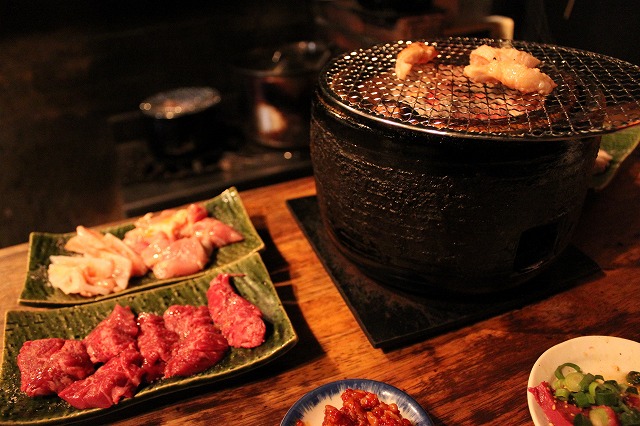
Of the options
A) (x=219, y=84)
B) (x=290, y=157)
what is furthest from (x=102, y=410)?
(x=219, y=84)

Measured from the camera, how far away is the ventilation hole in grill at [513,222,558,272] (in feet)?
6.25

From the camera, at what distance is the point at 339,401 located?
64.5 inches

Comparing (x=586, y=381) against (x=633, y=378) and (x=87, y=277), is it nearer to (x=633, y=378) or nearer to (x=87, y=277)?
(x=633, y=378)

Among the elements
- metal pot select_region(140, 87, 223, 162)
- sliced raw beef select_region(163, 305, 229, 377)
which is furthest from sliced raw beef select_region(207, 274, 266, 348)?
metal pot select_region(140, 87, 223, 162)

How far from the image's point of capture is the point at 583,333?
1.96 metres

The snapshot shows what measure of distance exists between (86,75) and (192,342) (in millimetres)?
3525

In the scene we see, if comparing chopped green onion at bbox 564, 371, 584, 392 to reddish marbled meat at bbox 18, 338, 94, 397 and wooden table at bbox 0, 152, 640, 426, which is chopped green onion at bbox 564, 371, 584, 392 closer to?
wooden table at bbox 0, 152, 640, 426

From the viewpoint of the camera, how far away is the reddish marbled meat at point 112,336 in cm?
191

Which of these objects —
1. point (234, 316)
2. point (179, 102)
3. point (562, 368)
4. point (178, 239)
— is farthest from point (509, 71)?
point (179, 102)

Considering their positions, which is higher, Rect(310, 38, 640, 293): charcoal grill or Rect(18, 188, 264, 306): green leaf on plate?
Rect(310, 38, 640, 293): charcoal grill

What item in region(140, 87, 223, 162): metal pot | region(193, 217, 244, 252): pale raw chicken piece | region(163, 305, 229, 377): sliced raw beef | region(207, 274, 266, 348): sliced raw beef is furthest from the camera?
region(140, 87, 223, 162): metal pot

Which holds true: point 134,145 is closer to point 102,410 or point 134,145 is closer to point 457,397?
point 102,410

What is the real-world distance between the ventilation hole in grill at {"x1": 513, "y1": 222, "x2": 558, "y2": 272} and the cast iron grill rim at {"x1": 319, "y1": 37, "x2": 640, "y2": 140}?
18.1 inches

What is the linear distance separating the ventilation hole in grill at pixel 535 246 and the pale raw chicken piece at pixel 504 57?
62 cm
